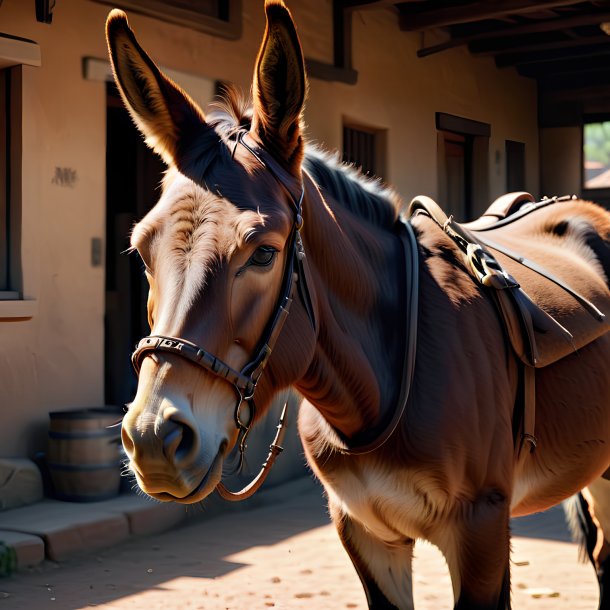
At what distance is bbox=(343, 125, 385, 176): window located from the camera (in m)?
8.40

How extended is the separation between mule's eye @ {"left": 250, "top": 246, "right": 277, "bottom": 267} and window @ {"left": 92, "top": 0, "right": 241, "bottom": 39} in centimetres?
443

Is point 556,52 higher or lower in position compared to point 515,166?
higher

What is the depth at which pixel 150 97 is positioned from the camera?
2.16 m

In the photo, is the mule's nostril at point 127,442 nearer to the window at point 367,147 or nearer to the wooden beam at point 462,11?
the wooden beam at point 462,11

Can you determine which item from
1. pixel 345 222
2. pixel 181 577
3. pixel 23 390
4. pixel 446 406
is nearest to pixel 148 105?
pixel 345 222

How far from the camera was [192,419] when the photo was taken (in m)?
1.78

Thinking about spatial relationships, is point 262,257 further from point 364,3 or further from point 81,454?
point 364,3

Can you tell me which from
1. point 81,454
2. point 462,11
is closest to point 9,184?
point 81,454

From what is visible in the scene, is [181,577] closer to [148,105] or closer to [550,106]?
[148,105]

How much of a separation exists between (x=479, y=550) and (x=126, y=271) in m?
5.94

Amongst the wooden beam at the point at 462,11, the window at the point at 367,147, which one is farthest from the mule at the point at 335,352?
the window at the point at 367,147

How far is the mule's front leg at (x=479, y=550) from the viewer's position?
2438mm

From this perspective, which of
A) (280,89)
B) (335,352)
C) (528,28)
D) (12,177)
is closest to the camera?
(280,89)

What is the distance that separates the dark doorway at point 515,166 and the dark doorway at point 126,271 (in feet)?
16.6
